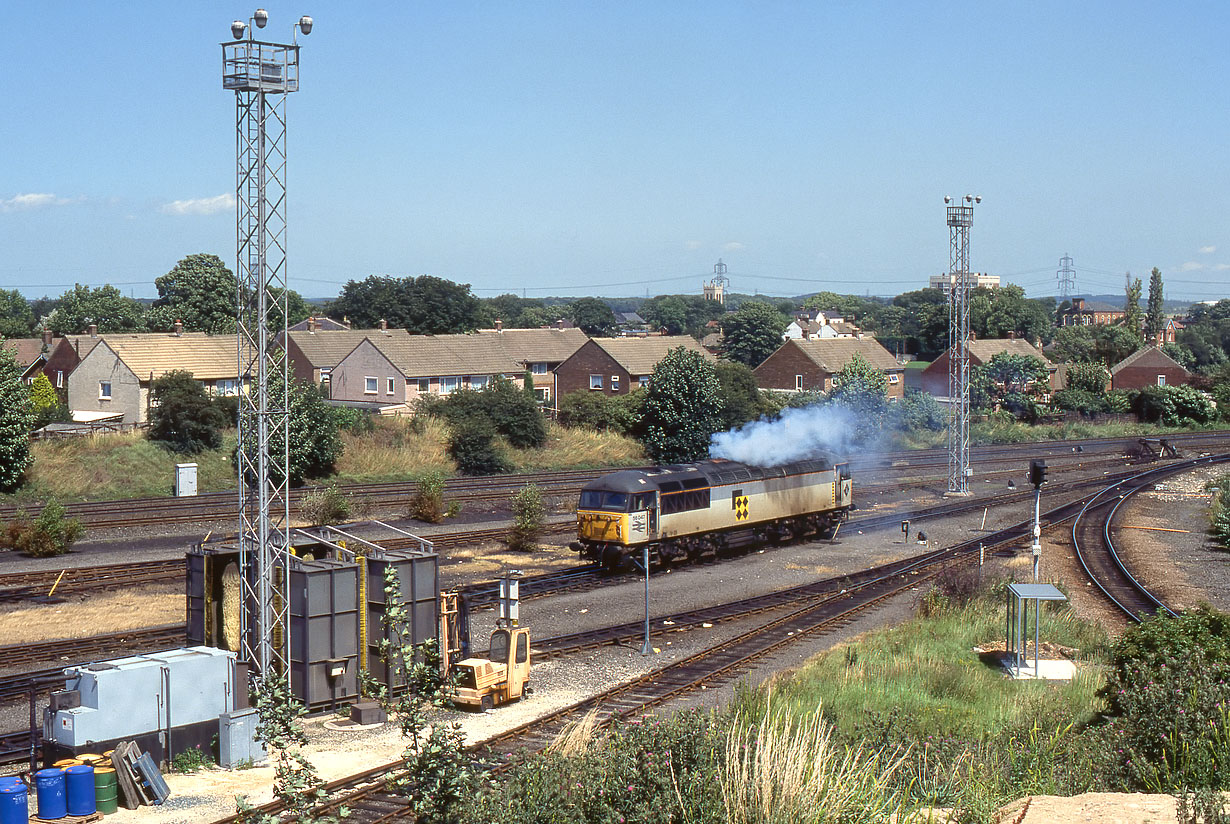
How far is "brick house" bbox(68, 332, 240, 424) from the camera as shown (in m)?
58.4

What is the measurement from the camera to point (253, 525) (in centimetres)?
2023

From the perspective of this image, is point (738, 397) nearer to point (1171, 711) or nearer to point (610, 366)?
point (610, 366)

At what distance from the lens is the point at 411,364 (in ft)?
215

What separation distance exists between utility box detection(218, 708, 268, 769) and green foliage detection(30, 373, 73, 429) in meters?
40.3

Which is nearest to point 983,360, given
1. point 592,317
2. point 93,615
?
point 93,615

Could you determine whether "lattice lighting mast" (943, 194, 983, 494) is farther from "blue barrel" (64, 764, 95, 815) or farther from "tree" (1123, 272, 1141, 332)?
"tree" (1123, 272, 1141, 332)

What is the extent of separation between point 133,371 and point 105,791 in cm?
4641

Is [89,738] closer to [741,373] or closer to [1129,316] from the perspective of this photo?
[741,373]

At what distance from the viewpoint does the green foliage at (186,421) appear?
1913 inches

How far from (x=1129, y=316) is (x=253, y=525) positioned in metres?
113

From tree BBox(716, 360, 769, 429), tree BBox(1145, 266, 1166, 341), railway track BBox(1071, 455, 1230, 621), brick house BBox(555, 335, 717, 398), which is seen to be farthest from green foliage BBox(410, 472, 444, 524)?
tree BBox(1145, 266, 1166, 341)

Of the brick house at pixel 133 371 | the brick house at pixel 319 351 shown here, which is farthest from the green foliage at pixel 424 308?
the brick house at pixel 133 371

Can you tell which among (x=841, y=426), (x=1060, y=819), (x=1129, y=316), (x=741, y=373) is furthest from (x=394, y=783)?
(x=1129, y=316)

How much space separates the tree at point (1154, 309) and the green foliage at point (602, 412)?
9477 cm
